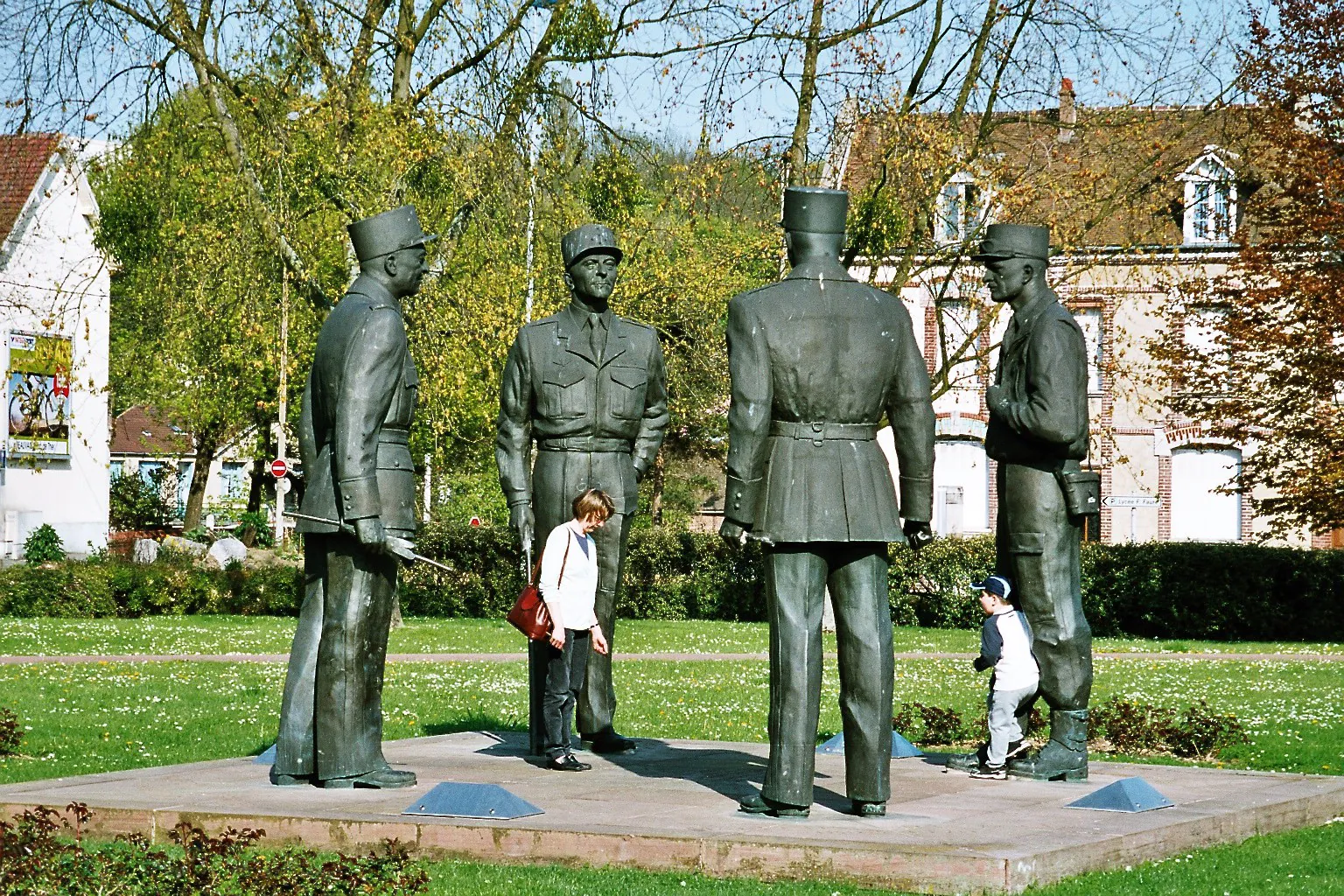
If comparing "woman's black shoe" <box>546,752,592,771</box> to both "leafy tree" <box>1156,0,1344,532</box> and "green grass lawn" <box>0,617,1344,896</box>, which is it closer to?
"green grass lawn" <box>0,617,1344,896</box>

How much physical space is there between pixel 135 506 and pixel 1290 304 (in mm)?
38827

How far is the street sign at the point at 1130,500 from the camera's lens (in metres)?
40.9

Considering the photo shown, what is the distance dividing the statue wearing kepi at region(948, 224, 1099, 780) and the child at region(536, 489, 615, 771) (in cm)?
214

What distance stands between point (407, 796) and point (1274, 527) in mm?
21343

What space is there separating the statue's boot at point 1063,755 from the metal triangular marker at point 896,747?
1.14 m

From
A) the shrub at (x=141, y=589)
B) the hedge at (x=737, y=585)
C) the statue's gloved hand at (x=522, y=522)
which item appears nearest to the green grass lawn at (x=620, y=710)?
the statue's gloved hand at (x=522, y=522)

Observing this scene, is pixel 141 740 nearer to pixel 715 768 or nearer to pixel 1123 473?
pixel 715 768

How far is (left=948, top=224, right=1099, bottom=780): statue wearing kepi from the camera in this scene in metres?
9.29

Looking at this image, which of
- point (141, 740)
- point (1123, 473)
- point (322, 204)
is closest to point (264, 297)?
point (322, 204)

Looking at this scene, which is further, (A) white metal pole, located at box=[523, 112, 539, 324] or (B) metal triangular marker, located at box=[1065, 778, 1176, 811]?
(A) white metal pole, located at box=[523, 112, 539, 324]

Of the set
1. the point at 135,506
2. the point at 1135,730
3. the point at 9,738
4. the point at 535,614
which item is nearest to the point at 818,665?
the point at 535,614

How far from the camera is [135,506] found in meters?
55.9

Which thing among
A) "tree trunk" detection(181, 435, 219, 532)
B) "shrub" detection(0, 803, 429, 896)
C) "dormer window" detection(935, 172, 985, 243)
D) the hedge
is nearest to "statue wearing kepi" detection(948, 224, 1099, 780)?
"shrub" detection(0, 803, 429, 896)

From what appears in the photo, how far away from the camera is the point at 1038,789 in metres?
8.95
